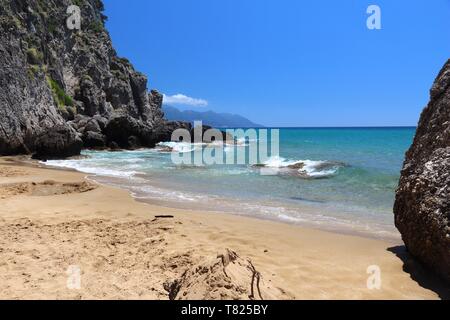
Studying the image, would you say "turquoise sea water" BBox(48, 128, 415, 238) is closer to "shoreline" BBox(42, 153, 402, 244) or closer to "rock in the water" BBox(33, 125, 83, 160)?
"shoreline" BBox(42, 153, 402, 244)

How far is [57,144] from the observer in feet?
85.7

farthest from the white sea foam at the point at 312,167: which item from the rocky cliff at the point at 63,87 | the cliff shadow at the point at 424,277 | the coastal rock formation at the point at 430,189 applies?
the rocky cliff at the point at 63,87

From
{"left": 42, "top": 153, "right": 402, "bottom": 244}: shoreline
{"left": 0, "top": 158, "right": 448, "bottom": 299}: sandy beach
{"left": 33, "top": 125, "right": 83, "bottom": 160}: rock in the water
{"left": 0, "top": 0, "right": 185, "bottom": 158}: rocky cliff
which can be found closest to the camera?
{"left": 0, "top": 158, "right": 448, "bottom": 299}: sandy beach

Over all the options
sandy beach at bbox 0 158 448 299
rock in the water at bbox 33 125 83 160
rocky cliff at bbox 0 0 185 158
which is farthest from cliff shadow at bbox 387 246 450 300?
Result: rocky cliff at bbox 0 0 185 158

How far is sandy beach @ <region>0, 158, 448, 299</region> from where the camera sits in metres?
4.57

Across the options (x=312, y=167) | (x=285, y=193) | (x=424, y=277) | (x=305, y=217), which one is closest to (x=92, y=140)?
(x=312, y=167)

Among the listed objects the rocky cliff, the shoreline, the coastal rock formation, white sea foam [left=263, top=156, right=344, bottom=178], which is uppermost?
the rocky cliff

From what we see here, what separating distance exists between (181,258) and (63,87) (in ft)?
137

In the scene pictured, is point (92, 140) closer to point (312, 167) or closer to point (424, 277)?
point (312, 167)

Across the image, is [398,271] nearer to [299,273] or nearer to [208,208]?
[299,273]

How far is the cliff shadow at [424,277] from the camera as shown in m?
5.21

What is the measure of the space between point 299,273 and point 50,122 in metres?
27.7

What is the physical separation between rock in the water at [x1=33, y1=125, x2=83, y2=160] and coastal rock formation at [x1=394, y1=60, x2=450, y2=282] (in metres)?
22.9

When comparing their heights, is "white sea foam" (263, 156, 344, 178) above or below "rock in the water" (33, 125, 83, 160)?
below
